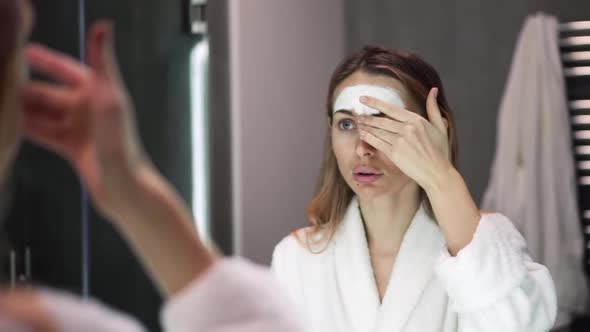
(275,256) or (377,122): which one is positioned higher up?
(377,122)

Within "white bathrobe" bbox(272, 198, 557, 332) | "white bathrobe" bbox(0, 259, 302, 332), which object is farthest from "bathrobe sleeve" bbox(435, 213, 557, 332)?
"white bathrobe" bbox(0, 259, 302, 332)

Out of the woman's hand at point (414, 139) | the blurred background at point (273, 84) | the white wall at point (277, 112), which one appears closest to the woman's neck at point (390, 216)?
the woman's hand at point (414, 139)

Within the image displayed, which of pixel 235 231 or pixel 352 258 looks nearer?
pixel 352 258

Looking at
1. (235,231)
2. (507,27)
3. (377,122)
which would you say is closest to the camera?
(377,122)

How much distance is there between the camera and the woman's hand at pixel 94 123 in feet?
1.27

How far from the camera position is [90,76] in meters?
0.40

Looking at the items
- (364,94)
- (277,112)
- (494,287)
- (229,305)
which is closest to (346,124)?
(364,94)

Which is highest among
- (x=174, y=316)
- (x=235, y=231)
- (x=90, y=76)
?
(x=90, y=76)

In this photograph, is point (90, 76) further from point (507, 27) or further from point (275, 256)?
point (507, 27)

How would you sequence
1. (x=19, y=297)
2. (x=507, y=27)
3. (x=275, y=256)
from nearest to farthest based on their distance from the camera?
(x=19, y=297) → (x=275, y=256) → (x=507, y=27)

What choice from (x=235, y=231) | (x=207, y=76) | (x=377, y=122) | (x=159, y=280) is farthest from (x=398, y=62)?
(x=159, y=280)

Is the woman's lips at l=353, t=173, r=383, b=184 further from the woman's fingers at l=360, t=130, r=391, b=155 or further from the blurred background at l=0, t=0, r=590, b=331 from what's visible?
the blurred background at l=0, t=0, r=590, b=331

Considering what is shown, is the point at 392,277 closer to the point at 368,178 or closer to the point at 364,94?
the point at 368,178

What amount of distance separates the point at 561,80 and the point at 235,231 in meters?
0.72
